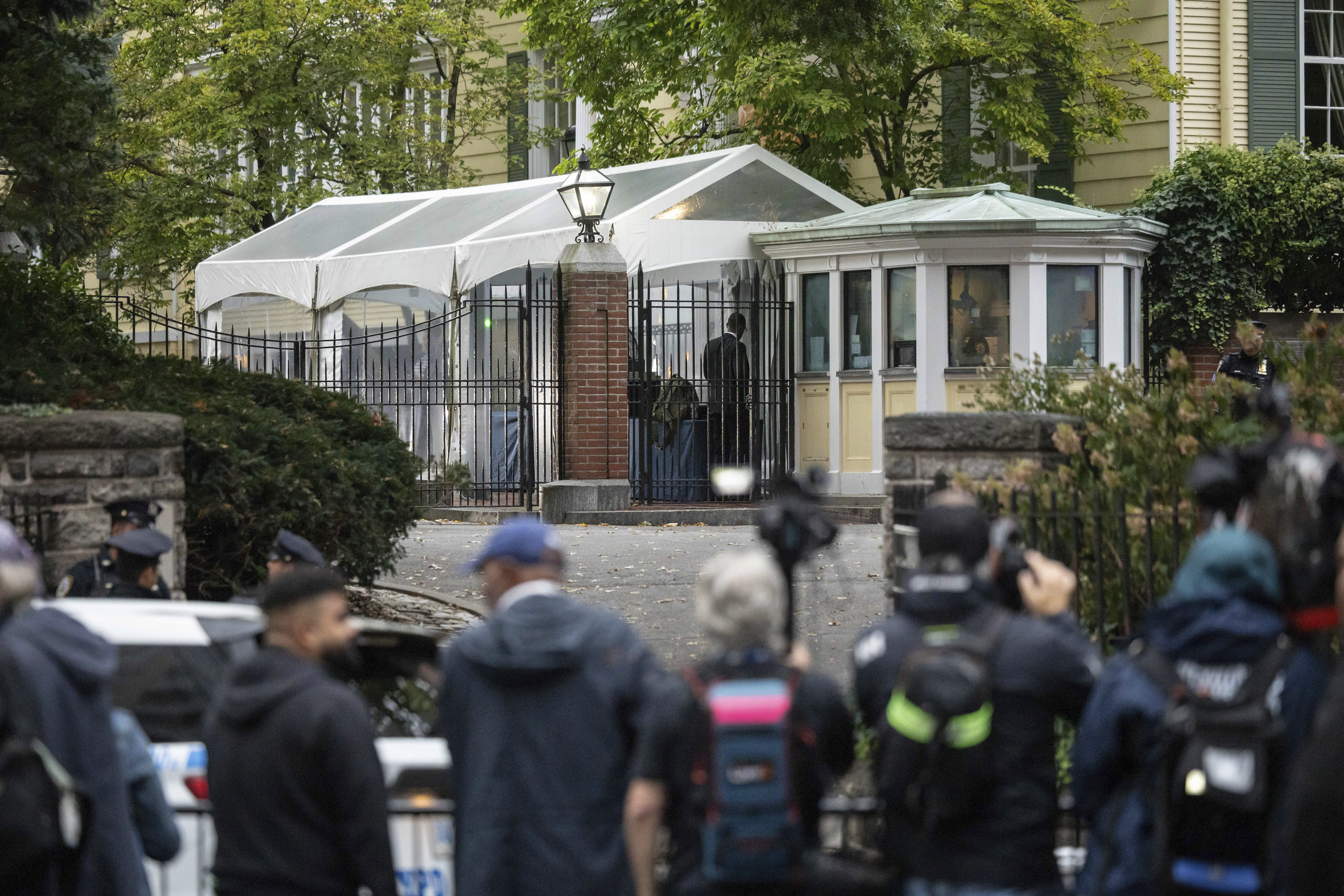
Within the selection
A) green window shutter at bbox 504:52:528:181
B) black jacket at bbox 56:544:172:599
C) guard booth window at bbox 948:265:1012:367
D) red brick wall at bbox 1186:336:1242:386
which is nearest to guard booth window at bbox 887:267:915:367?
guard booth window at bbox 948:265:1012:367

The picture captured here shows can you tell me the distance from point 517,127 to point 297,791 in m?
24.8

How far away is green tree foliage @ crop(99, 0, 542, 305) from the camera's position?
24703mm

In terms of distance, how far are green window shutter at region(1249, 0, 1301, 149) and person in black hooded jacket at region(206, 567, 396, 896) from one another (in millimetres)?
19624

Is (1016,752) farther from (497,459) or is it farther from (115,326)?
(497,459)

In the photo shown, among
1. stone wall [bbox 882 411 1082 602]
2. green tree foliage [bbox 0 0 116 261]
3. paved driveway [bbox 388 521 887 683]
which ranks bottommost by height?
paved driveway [bbox 388 521 887 683]

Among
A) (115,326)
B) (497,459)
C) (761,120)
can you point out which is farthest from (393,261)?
(115,326)

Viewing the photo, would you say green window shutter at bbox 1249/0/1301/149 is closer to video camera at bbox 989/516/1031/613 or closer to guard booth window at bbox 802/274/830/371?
guard booth window at bbox 802/274/830/371

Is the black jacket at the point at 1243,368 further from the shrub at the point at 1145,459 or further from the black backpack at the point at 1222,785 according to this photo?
the black backpack at the point at 1222,785

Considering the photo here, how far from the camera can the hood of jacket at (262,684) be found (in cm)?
372

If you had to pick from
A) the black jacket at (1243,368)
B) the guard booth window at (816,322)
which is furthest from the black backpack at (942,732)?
the guard booth window at (816,322)

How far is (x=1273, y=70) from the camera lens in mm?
20766

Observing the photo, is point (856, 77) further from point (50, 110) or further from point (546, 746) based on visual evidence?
point (546, 746)

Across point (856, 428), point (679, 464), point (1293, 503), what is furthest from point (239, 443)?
point (856, 428)

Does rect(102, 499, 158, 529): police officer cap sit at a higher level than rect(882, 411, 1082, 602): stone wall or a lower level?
lower
